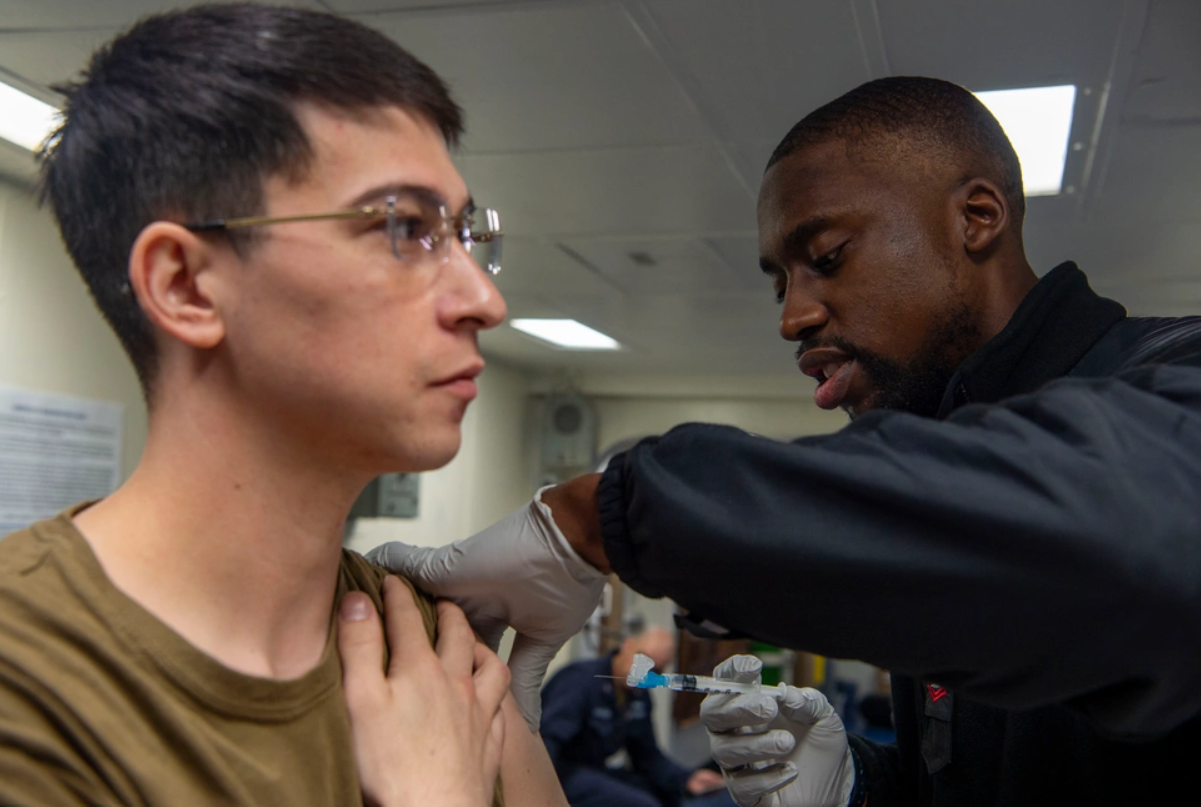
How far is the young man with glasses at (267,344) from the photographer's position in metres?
0.94

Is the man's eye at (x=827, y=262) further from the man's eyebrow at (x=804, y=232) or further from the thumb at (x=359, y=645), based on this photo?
the thumb at (x=359, y=645)

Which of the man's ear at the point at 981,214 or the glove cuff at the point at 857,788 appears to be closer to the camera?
the man's ear at the point at 981,214

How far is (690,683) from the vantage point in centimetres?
158

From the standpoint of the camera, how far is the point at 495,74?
2.36 m

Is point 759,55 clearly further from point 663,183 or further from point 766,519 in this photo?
point 766,519

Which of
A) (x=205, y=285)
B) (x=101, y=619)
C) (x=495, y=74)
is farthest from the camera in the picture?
(x=495, y=74)

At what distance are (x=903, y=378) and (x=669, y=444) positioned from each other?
612 millimetres

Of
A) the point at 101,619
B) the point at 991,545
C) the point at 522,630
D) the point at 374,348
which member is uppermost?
the point at 374,348

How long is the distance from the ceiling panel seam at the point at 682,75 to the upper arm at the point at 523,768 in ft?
4.78

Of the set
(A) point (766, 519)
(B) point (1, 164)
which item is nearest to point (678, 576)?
(A) point (766, 519)

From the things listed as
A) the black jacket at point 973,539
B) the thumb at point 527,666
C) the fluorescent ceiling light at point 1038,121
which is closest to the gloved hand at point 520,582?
the thumb at point 527,666

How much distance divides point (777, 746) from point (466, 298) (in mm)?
978

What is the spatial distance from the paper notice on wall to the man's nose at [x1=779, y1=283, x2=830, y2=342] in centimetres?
244

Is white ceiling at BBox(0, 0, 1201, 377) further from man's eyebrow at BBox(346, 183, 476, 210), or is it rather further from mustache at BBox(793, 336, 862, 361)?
man's eyebrow at BBox(346, 183, 476, 210)
